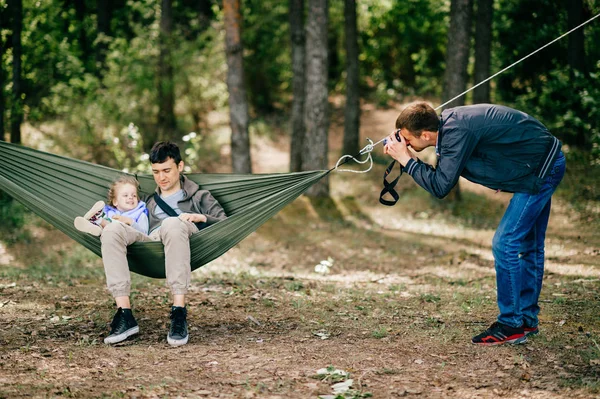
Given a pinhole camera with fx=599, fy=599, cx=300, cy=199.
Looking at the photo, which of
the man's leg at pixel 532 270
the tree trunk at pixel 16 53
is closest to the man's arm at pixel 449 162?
the man's leg at pixel 532 270

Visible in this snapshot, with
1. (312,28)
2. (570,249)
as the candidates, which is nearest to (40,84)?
(312,28)

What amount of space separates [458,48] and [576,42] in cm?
250

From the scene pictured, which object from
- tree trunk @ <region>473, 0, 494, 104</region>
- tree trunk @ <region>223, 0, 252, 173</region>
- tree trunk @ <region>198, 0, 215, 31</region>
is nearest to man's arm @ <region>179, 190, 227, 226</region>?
tree trunk @ <region>223, 0, 252, 173</region>

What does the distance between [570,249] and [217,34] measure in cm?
818

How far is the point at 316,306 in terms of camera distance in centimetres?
395

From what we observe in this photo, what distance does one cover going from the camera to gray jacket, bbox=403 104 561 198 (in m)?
2.87

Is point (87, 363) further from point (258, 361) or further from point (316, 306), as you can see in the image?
point (316, 306)

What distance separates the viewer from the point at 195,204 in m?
3.55

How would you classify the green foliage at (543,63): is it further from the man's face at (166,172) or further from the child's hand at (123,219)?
the child's hand at (123,219)

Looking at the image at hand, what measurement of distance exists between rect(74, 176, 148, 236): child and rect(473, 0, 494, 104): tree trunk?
6.72 m

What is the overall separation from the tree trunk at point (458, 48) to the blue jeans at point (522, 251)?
16.1 feet

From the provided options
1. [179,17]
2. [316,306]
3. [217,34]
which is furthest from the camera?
[179,17]

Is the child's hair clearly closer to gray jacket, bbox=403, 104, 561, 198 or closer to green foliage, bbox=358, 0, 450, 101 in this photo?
gray jacket, bbox=403, 104, 561, 198

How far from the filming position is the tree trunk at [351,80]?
1040 cm
